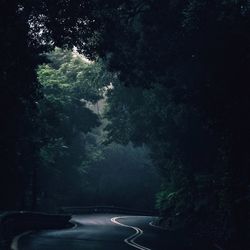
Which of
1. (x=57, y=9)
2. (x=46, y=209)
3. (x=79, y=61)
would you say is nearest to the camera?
(x=57, y=9)

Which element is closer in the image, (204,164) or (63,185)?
(204,164)

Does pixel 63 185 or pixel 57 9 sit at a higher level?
pixel 57 9

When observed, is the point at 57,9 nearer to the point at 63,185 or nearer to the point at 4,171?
the point at 4,171

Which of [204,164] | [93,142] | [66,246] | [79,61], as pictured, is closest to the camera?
[66,246]

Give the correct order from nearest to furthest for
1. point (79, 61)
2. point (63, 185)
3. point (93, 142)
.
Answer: point (63, 185)
point (79, 61)
point (93, 142)

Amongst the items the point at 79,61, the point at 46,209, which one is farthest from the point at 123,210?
the point at 79,61

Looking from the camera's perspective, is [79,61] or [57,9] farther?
[79,61]

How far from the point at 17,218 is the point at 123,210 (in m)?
41.5

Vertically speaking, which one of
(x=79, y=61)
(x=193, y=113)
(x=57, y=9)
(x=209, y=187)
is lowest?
(x=209, y=187)

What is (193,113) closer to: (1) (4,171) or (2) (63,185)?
(1) (4,171)

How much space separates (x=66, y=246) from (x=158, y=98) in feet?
55.5

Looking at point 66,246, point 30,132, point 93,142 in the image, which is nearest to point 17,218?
point 66,246

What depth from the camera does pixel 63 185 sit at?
57906 mm

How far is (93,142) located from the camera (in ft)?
246
